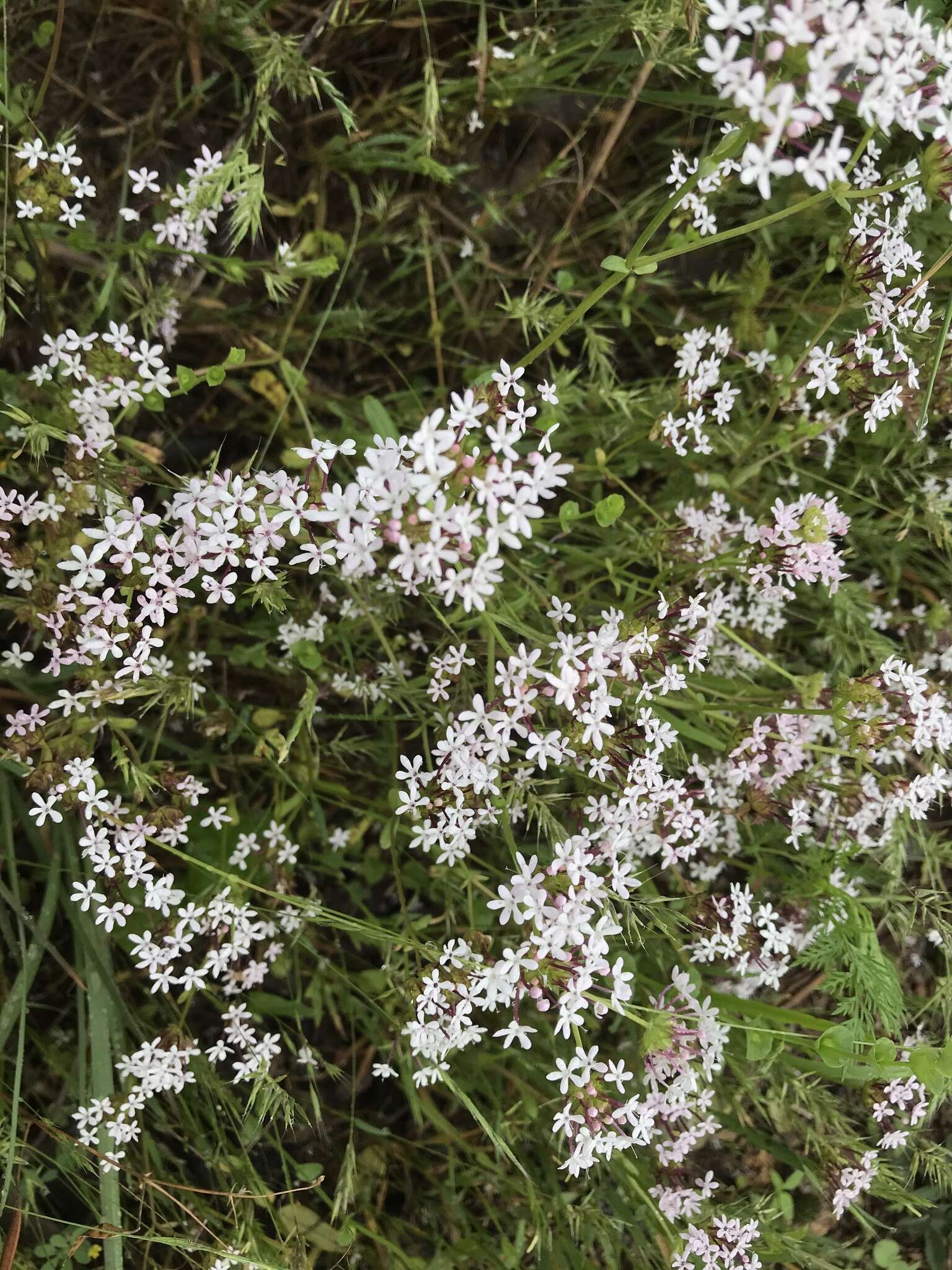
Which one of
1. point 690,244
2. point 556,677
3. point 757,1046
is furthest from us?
point 757,1046

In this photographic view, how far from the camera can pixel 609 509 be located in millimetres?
2428

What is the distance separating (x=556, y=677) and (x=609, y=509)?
1.78ft

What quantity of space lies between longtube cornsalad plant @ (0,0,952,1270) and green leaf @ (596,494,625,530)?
1cm

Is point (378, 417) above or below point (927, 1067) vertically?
above

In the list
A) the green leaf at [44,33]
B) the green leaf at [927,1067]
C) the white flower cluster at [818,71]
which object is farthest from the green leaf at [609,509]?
the green leaf at [44,33]

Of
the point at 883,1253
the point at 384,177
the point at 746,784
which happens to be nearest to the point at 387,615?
the point at 746,784

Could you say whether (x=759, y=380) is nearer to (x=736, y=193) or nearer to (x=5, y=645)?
(x=736, y=193)

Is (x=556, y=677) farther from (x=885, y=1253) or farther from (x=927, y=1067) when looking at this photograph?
(x=885, y=1253)

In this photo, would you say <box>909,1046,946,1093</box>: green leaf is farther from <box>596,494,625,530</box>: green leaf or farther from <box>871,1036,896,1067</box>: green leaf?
<box>596,494,625,530</box>: green leaf

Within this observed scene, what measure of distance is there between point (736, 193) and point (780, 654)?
66.2 inches

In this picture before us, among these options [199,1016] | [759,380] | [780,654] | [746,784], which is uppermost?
[759,380]

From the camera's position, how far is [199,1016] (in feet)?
11.0

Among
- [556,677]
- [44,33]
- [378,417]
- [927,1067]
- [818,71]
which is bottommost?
[927,1067]

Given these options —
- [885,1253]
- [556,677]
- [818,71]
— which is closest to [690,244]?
[818,71]
